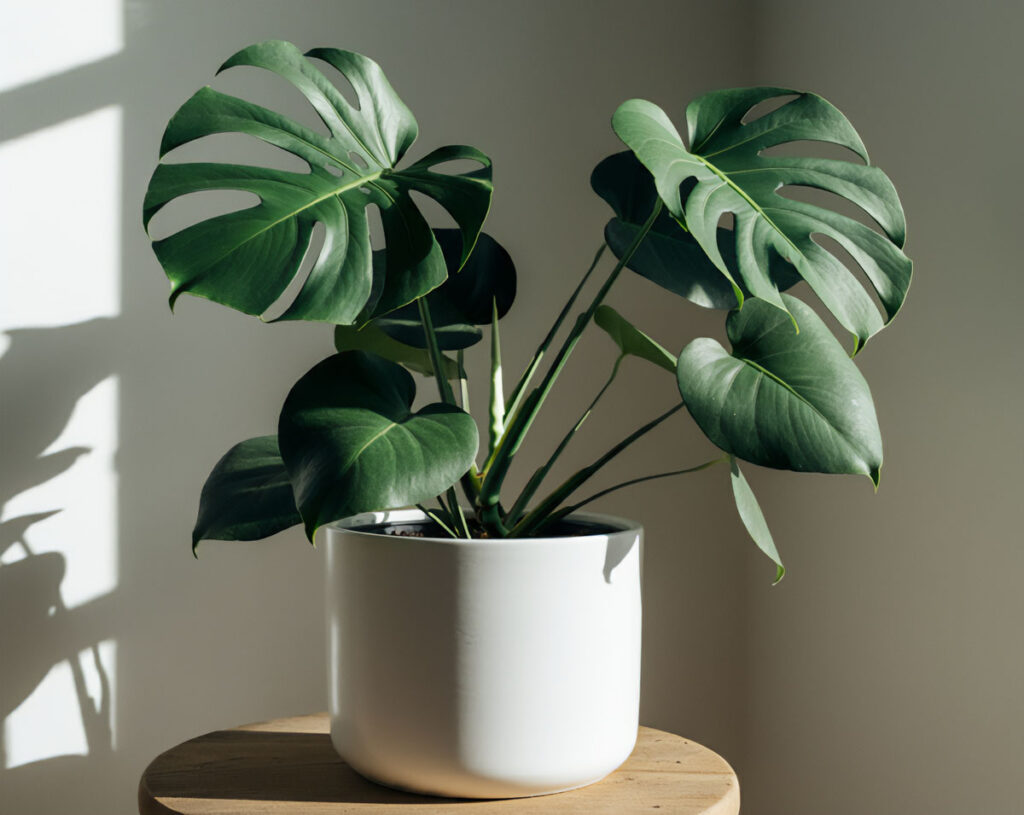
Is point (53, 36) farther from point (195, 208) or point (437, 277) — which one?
point (437, 277)

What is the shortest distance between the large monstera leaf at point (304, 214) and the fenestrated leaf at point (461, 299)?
0.71 ft

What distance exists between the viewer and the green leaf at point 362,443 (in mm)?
700

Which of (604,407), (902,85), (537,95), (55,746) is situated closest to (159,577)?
(55,746)

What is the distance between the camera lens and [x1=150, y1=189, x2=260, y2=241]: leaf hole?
1.27 m

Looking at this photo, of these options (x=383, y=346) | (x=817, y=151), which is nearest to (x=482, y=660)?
(x=383, y=346)

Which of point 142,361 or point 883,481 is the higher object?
point 142,361

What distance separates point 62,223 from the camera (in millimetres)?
1211

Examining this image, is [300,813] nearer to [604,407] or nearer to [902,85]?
[604,407]

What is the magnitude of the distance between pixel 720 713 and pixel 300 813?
919 mm

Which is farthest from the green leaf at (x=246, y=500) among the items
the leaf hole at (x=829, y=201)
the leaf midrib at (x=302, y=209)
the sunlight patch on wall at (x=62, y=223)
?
the leaf hole at (x=829, y=201)

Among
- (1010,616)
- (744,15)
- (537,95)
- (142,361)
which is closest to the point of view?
(1010,616)

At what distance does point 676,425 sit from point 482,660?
2.60 ft

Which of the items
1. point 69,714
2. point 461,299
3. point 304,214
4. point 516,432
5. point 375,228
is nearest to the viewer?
point 304,214

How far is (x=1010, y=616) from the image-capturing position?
1.14 m
